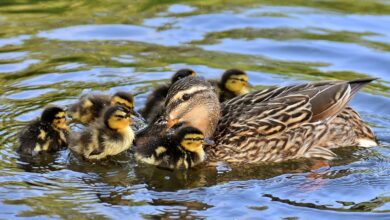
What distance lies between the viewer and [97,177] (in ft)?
24.2

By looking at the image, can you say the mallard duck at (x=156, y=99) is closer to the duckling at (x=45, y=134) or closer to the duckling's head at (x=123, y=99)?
the duckling's head at (x=123, y=99)

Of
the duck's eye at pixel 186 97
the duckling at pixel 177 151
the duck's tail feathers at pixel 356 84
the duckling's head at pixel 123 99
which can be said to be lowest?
the duckling at pixel 177 151

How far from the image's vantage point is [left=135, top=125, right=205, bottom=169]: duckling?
749cm

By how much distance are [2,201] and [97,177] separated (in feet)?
2.96

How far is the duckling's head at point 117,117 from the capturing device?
7.76 meters

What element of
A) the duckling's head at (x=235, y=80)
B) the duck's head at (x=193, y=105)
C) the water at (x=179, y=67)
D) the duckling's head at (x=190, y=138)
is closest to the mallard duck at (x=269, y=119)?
the duck's head at (x=193, y=105)

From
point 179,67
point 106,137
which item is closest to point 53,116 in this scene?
point 106,137

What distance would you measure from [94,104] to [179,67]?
1.84 m

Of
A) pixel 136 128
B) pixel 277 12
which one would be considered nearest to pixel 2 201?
pixel 136 128

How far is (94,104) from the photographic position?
28.3 ft

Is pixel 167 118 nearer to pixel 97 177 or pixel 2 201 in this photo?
pixel 97 177

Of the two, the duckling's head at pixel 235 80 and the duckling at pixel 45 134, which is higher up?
the duckling's head at pixel 235 80

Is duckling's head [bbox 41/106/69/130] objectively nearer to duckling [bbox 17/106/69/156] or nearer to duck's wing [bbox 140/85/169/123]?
duckling [bbox 17/106/69/156]

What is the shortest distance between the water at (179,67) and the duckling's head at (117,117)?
0.31 metres
